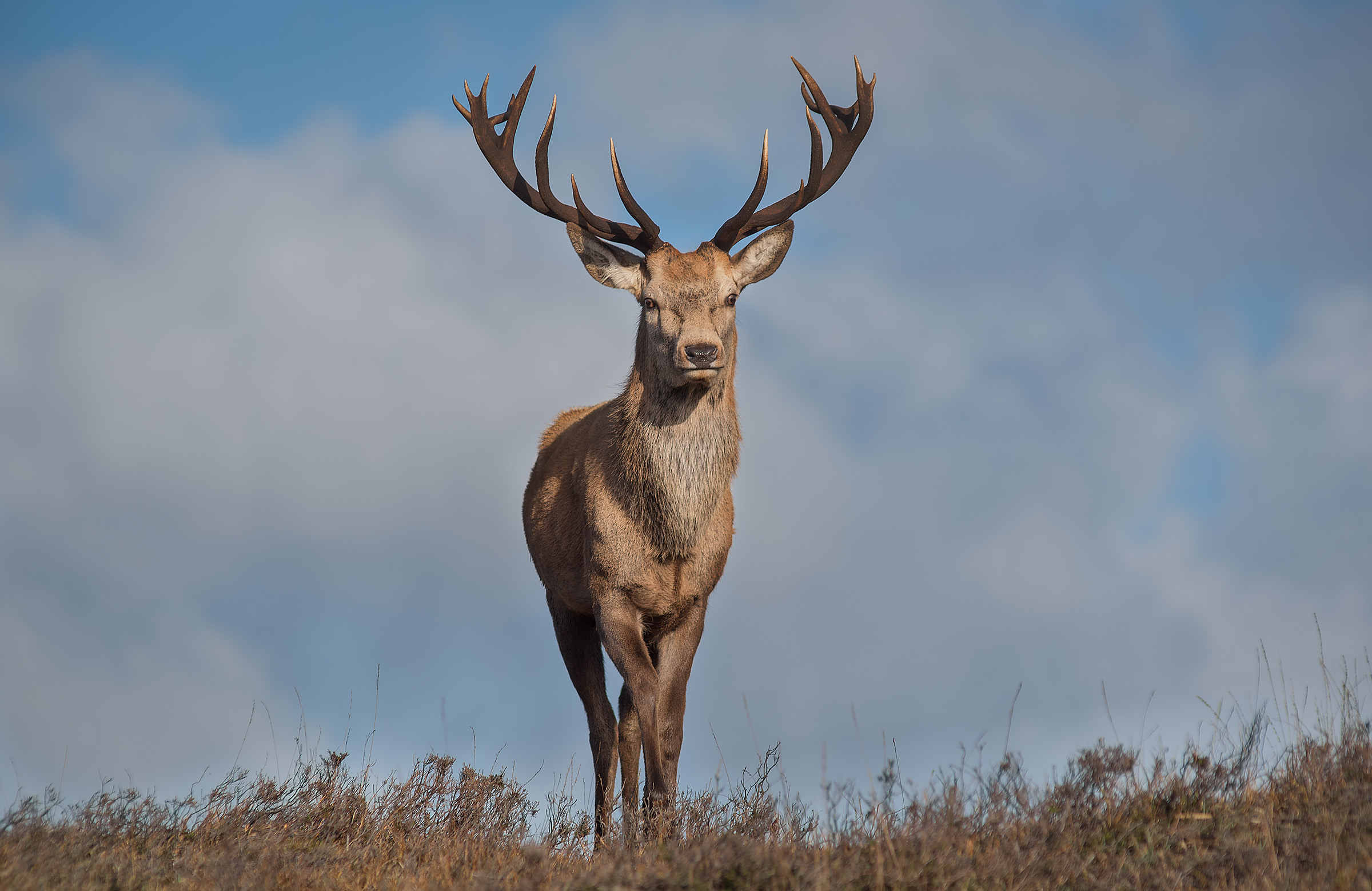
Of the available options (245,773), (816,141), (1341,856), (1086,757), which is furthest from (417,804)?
(816,141)

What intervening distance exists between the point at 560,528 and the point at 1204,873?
14.7ft

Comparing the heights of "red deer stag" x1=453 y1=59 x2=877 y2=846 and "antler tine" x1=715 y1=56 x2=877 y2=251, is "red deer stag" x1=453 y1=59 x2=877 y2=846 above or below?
below

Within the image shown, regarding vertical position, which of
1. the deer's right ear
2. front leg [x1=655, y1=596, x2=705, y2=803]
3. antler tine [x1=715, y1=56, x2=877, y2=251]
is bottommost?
front leg [x1=655, y1=596, x2=705, y2=803]

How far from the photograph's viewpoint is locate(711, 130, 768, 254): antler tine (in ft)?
25.1

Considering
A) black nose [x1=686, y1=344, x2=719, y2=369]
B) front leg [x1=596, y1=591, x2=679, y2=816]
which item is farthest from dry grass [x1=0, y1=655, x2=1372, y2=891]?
black nose [x1=686, y1=344, x2=719, y2=369]

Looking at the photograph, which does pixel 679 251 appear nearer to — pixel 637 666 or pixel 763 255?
pixel 763 255

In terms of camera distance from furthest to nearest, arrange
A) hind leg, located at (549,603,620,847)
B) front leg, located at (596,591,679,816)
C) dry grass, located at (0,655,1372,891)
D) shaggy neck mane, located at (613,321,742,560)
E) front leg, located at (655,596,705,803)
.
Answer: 1. hind leg, located at (549,603,620,847)
2. shaggy neck mane, located at (613,321,742,560)
3. front leg, located at (655,596,705,803)
4. front leg, located at (596,591,679,816)
5. dry grass, located at (0,655,1372,891)

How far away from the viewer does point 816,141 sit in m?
8.09

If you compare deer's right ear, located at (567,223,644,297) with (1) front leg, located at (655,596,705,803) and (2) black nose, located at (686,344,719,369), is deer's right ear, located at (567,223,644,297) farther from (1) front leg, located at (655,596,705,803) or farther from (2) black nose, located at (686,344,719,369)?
(1) front leg, located at (655,596,705,803)

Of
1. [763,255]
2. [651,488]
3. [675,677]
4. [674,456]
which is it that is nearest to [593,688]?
[675,677]

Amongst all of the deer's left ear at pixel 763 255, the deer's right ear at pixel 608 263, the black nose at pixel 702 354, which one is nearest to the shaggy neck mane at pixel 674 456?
the black nose at pixel 702 354

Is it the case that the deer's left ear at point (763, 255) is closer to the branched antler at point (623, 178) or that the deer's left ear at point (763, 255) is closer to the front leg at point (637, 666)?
the branched antler at point (623, 178)

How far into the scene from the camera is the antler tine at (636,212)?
749 centimetres

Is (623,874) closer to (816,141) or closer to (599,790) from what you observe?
(599,790)
